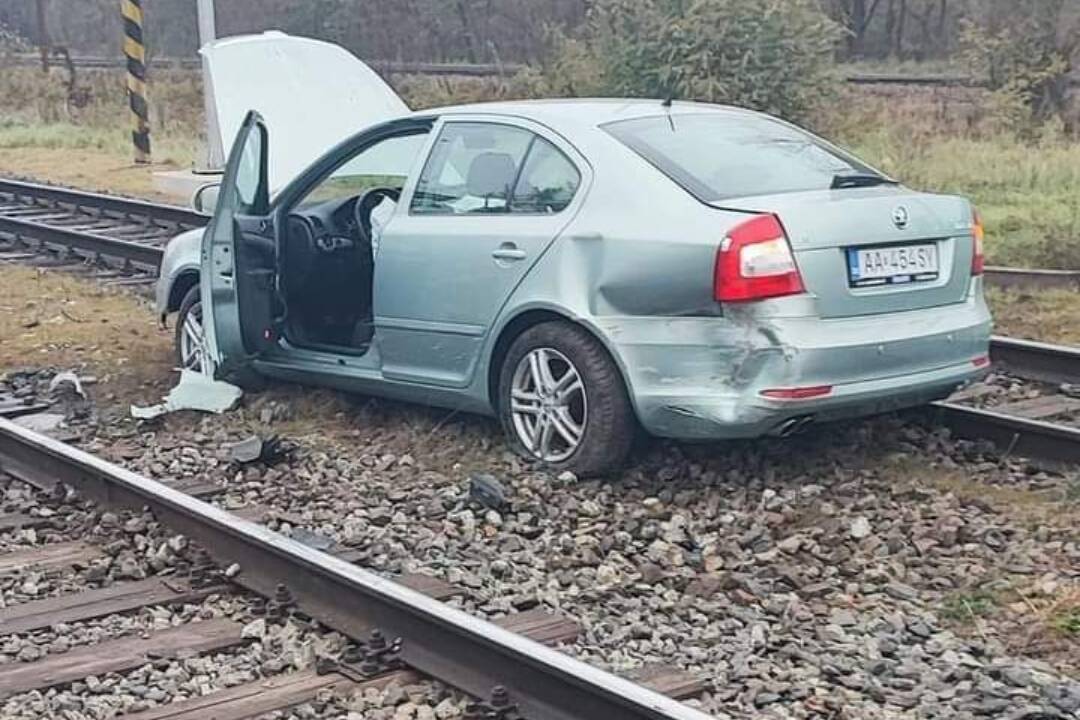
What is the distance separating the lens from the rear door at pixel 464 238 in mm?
7555

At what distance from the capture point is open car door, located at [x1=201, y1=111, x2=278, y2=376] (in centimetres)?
848

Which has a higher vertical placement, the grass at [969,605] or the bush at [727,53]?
the bush at [727,53]

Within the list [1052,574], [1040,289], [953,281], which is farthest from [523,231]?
[1040,289]

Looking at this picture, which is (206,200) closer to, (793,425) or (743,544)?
(793,425)

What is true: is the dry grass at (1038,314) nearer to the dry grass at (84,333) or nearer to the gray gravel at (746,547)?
the gray gravel at (746,547)

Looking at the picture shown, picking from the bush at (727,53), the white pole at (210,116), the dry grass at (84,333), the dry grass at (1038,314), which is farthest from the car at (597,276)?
the bush at (727,53)

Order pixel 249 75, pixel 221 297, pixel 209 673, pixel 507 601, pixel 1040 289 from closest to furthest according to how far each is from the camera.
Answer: pixel 209 673
pixel 507 601
pixel 221 297
pixel 1040 289
pixel 249 75

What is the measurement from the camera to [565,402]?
7.41 meters

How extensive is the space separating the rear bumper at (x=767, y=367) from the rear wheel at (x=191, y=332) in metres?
3.08

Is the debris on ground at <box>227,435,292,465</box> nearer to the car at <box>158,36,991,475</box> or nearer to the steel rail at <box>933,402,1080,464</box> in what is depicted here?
the car at <box>158,36,991,475</box>

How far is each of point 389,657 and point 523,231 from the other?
2655mm

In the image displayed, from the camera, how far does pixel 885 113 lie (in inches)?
1080

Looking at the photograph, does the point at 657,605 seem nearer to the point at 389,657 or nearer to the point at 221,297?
the point at 389,657

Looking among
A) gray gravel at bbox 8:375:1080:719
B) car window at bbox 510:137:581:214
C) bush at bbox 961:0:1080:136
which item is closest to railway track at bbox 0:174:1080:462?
gray gravel at bbox 8:375:1080:719
